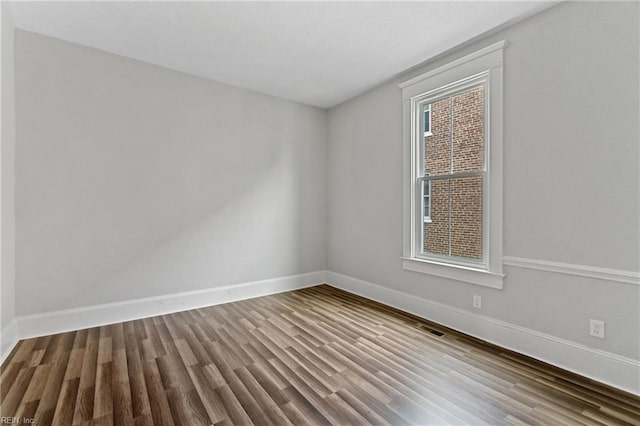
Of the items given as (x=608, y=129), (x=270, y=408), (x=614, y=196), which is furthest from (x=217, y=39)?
(x=614, y=196)

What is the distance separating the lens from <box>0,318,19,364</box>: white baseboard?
7.63 ft

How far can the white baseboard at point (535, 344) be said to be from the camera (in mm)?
2031

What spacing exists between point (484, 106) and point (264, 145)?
2.78m

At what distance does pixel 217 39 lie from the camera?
2869 millimetres

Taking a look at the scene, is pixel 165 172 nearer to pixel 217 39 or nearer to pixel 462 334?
pixel 217 39

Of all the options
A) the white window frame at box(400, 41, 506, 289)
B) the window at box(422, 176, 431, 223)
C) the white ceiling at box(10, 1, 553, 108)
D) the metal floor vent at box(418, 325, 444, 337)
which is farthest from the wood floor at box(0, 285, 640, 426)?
the white ceiling at box(10, 1, 553, 108)

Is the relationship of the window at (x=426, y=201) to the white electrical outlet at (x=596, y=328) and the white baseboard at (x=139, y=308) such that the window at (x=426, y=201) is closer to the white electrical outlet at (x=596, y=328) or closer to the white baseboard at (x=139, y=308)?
the white electrical outlet at (x=596, y=328)

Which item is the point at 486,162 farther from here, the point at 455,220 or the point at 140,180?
the point at 140,180

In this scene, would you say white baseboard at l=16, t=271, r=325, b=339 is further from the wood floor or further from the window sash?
the window sash

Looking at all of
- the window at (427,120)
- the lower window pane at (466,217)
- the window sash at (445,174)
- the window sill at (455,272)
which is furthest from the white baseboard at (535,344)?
the window at (427,120)

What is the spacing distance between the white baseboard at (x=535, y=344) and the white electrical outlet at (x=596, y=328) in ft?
0.38

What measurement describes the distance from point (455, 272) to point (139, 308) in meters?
3.45

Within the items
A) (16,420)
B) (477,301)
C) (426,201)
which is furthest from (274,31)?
(16,420)

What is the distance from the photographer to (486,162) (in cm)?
281
